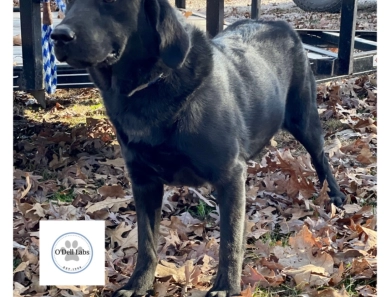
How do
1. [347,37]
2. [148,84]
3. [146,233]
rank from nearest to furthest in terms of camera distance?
[148,84]
[146,233]
[347,37]

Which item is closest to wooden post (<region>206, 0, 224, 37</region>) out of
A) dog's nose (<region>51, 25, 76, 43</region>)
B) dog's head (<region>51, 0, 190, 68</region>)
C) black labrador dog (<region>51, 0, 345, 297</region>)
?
black labrador dog (<region>51, 0, 345, 297</region>)

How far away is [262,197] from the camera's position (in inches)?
119

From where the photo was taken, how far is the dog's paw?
122 inches

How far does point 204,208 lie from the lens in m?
2.96

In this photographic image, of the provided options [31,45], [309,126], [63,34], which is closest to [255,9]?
[309,126]

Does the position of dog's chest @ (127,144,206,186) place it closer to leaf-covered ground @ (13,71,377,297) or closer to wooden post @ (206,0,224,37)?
leaf-covered ground @ (13,71,377,297)

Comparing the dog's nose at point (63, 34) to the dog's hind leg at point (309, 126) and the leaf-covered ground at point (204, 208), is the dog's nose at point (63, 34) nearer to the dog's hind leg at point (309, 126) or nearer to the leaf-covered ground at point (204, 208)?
the leaf-covered ground at point (204, 208)

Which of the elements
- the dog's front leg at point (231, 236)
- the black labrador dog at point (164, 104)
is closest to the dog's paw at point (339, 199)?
the black labrador dog at point (164, 104)

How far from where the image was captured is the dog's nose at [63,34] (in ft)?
6.09

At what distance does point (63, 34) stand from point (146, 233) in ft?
2.85

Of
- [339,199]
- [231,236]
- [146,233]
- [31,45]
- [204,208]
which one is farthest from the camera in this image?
[31,45]

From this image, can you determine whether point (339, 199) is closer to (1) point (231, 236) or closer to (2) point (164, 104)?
(1) point (231, 236)

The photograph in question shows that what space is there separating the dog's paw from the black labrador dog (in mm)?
751
